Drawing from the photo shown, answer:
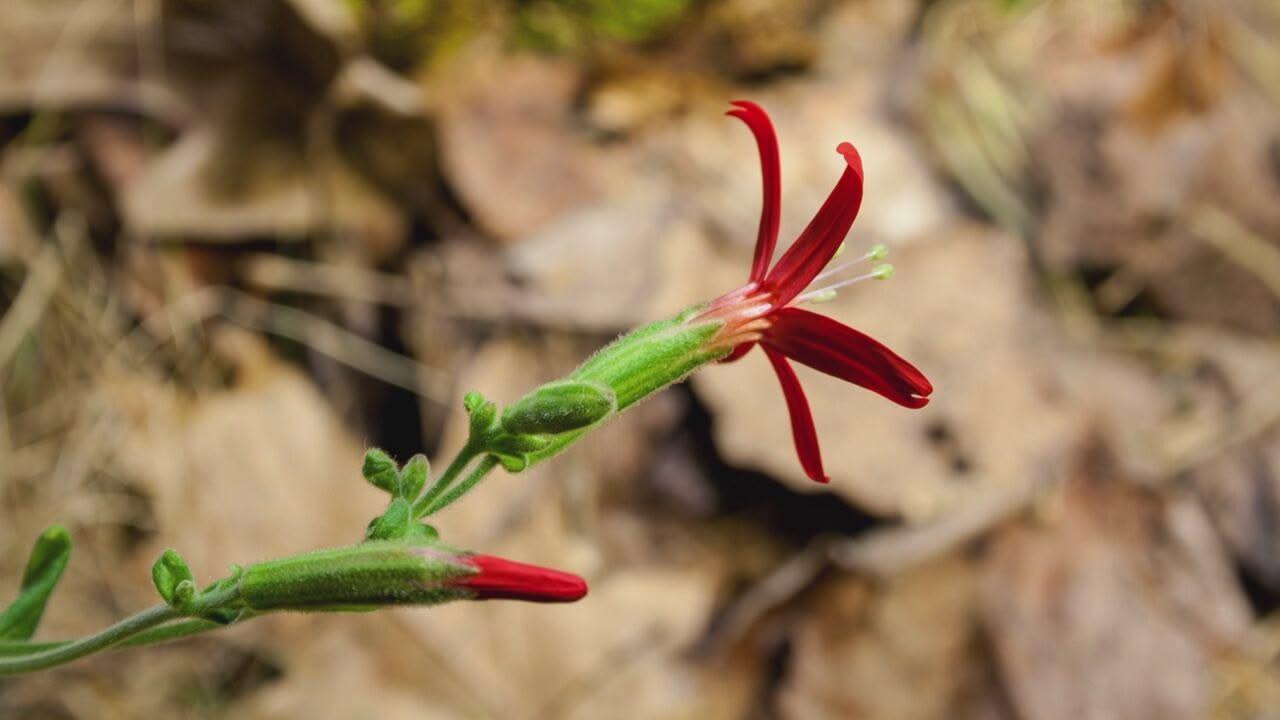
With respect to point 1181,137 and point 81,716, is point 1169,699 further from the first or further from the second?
point 81,716

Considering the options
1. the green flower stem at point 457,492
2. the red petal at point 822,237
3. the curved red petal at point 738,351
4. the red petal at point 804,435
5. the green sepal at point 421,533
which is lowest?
the red petal at point 804,435

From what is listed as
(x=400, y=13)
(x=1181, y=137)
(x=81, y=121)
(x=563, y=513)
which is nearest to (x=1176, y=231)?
(x=1181, y=137)

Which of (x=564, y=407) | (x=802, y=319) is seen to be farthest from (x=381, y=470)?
(x=802, y=319)

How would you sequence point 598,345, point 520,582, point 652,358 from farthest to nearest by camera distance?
point 598,345, point 652,358, point 520,582

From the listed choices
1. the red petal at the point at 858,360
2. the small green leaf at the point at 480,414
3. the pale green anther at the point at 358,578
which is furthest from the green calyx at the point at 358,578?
the red petal at the point at 858,360

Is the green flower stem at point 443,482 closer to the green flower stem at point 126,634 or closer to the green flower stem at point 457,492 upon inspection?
the green flower stem at point 457,492

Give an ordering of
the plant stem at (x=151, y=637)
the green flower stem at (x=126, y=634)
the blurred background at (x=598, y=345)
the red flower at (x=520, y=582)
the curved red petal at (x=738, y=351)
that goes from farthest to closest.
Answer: the blurred background at (x=598, y=345), the curved red petal at (x=738, y=351), the plant stem at (x=151, y=637), the green flower stem at (x=126, y=634), the red flower at (x=520, y=582)

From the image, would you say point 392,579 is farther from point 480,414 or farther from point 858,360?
point 858,360

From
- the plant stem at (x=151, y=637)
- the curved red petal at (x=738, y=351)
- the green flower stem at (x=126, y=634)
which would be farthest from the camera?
the curved red petal at (x=738, y=351)
